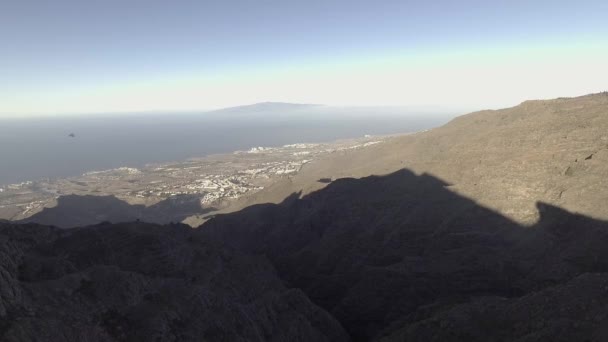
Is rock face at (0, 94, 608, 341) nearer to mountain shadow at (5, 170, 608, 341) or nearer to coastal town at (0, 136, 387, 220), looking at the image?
mountain shadow at (5, 170, 608, 341)

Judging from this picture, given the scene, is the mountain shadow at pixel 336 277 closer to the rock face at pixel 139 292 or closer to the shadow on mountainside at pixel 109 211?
the rock face at pixel 139 292

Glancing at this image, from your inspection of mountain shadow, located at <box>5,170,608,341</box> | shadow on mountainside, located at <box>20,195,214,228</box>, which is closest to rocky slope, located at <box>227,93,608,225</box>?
mountain shadow, located at <box>5,170,608,341</box>

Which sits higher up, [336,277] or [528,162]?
[528,162]

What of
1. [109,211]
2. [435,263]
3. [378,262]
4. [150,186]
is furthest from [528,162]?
[150,186]

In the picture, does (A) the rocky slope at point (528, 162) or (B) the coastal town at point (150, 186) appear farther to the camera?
(B) the coastal town at point (150, 186)

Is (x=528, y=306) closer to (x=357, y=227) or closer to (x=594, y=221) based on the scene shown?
(x=594, y=221)

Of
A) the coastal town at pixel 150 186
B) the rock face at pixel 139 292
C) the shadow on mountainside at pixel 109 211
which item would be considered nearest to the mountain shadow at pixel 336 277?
the rock face at pixel 139 292

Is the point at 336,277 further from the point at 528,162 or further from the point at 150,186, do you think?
the point at 150,186
